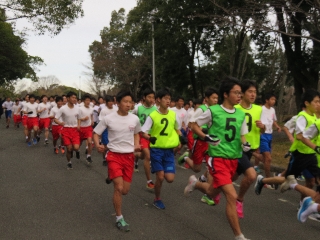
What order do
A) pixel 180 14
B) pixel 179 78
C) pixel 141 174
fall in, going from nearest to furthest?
1. pixel 141 174
2. pixel 180 14
3. pixel 179 78

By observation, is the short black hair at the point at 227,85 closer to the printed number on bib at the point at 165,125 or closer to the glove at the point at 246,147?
the glove at the point at 246,147

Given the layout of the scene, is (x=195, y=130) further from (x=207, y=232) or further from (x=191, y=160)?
(x=191, y=160)

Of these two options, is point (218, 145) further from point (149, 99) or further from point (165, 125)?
point (149, 99)

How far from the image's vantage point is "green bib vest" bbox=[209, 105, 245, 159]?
16.5 ft

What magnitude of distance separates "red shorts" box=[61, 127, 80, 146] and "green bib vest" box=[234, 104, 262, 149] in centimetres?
509

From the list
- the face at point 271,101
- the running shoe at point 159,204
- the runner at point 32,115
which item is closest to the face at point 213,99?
the face at point 271,101

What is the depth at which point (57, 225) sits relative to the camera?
565cm

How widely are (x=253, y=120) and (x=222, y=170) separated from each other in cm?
216

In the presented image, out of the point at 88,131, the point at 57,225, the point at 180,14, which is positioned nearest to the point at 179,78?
the point at 180,14

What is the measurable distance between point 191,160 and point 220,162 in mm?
2725

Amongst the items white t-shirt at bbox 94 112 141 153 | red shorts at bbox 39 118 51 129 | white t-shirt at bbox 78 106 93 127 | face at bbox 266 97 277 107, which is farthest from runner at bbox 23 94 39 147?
white t-shirt at bbox 94 112 141 153

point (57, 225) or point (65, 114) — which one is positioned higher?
point (65, 114)

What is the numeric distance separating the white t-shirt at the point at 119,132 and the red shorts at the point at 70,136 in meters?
4.87

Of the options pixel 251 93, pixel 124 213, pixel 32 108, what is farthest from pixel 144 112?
pixel 32 108
